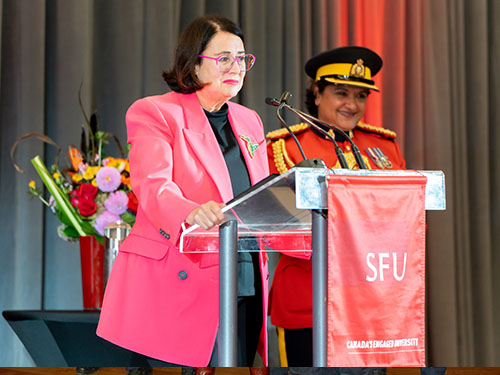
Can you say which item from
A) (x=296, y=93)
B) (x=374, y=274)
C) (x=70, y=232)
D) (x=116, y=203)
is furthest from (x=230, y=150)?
(x=296, y=93)

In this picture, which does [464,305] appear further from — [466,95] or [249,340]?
[249,340]

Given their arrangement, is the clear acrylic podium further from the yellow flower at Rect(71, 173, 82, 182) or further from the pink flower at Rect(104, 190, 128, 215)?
the yellow flower at Rect(71, 173, 82, 182)

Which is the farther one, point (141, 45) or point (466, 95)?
point (466, 95)

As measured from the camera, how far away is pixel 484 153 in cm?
338

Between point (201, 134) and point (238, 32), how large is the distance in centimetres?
32

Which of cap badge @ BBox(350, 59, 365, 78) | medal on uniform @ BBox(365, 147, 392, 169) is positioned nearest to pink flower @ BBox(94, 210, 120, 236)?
medal on uniform @ BBox(365, 147, 392, 169)

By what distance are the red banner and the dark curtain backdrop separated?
1938mm

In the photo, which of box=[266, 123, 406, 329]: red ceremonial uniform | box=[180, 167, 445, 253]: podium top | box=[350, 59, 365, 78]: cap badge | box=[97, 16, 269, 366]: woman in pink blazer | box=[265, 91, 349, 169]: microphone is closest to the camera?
box=[180, 167, 445, 253]: podium top

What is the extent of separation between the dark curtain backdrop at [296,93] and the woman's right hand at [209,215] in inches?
70.6

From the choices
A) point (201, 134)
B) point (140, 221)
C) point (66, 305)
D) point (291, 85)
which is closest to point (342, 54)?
point (291, 85)

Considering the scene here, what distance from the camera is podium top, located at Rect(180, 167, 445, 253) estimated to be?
113 centimetres

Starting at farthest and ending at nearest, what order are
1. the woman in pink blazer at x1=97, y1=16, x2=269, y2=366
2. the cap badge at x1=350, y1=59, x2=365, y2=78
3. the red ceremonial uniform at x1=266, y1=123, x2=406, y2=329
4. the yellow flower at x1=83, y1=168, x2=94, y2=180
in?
the cap badge at x1=350, y1=59, x2=365, y2=78 < the yellow flower at x1=83, y1=168, x2=94, y2=180 < the red ceremonial uniform at x1=266, y1=123, x2=406, y2=329 < the woman in pink blazer at x1=97, y1=16, x2=269, y2=366

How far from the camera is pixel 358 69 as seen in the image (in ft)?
8.65

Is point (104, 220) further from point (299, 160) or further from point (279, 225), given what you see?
point (279, 225)
